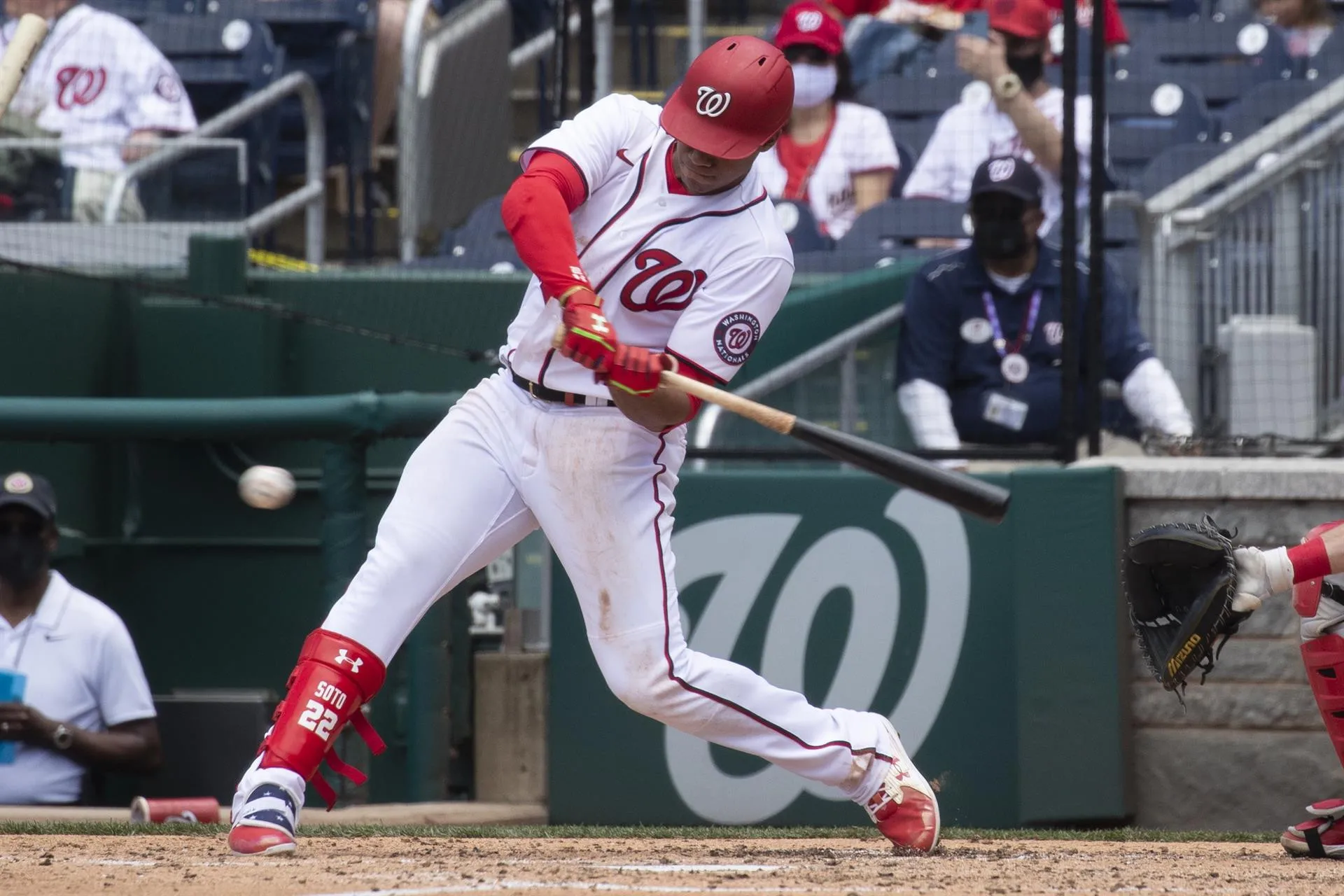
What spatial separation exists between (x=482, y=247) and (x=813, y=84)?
54.7 inches

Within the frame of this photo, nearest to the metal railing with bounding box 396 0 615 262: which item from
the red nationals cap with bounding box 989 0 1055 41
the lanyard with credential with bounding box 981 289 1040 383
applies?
the red nationals cap with bounding box 989 0 1055 41

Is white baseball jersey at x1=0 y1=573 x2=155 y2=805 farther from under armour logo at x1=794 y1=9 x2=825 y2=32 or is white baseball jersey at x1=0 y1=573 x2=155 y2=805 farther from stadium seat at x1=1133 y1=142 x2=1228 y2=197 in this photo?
stadium seat at x1=1133 y1=142 x2=1228 y2=197

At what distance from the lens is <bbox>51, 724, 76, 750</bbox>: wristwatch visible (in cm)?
509

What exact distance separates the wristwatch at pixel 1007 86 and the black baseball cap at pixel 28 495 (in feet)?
10.6

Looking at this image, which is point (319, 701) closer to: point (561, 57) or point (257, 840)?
point (257, 840)

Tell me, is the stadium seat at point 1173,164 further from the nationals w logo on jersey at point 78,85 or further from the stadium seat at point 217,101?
the nationals w logo on jersey at point 78,85

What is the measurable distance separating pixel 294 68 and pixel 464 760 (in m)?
3.70

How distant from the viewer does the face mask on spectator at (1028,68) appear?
650 centimetres

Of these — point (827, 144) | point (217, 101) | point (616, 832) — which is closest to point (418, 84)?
point (217, 101)

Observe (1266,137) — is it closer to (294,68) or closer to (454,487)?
(454,487)

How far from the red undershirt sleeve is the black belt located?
21 cm

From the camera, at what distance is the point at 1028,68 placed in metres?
6.52

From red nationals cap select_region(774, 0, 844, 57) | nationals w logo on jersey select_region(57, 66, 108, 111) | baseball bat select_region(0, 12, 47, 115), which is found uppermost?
red nationals cap select_region(774, 0, 844, 57)

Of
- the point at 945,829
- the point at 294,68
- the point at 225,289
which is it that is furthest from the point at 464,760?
the point at 294,68
